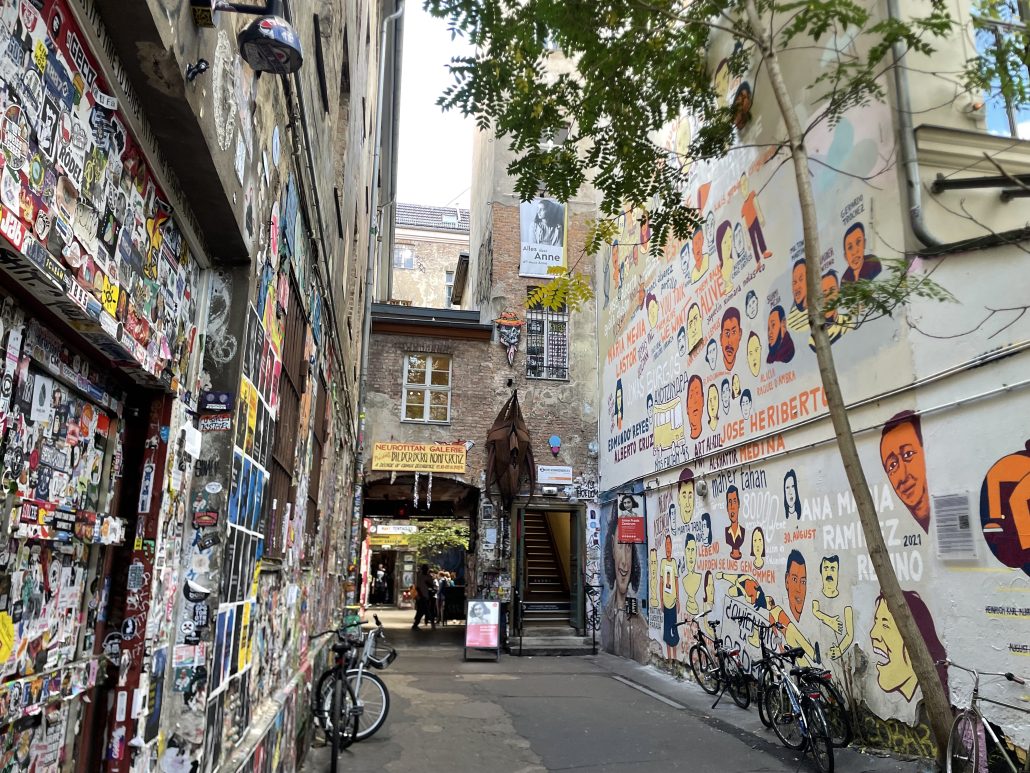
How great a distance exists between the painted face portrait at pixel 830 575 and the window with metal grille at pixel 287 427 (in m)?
5.49

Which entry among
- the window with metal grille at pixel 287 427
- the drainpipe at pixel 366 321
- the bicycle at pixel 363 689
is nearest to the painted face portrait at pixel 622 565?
the drainpipe at pixel 366 321

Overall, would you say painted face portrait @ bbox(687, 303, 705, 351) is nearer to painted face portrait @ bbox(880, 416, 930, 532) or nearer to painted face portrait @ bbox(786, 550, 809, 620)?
painted face portrait @ bbox(786, 550, 809, 620)

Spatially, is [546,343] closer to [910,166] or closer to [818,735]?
[910,166]

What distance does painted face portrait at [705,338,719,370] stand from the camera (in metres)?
10.9

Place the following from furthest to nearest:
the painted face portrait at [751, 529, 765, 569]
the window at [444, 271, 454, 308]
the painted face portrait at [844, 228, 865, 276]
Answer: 1. the window at [444, 271, 454, 308]
2. the painted face portrait at [751, 529, 765, 569]
3. the painted face portrait at [844, 228, 865, 276]

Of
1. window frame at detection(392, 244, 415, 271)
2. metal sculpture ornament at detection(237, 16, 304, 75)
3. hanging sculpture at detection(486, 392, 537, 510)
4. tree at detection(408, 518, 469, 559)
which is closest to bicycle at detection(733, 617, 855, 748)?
metal sculpture ornament at detection(237, 16, 304, 75)

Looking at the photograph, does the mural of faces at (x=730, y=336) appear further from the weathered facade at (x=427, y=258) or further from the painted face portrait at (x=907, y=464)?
the weathered facade at (x=427, y=258)

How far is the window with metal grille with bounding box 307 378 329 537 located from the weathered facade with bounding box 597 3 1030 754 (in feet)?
15.1

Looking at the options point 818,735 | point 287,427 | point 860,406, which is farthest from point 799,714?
point 287,427

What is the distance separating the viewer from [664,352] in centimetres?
1308

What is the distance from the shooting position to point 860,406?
739 cm

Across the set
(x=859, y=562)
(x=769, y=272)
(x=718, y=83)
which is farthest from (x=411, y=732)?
(x=718, y=83)

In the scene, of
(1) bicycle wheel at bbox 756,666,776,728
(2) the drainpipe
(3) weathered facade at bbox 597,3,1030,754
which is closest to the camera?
(3) weathered facade at bbox 597,3,1030,754

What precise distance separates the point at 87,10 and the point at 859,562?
7.50 m
